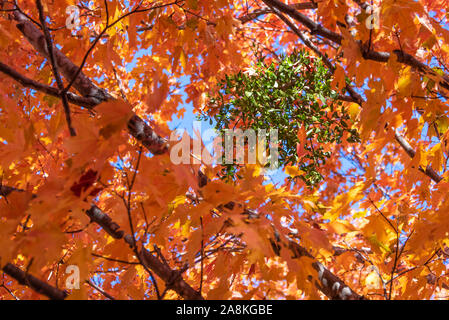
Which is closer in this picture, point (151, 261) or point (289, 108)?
point (151, 261)

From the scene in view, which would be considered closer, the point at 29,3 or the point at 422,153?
the point at 422,153

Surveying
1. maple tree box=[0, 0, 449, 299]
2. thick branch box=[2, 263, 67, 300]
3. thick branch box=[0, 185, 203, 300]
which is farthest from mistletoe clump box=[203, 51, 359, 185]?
thick branch box=[2, 263, 67, 300]

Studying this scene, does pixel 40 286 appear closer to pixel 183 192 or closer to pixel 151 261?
pixel 151 261

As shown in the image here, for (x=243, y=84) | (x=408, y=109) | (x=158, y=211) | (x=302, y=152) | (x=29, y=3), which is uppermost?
(x=29, y=3)

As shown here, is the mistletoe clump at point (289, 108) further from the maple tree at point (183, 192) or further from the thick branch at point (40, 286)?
the thick branch at point (40, 286)

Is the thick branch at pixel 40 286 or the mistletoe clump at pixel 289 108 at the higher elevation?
the mistletoe clump at pixel 289 108

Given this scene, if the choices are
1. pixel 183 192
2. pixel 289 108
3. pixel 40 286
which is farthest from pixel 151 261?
pixel 289 108

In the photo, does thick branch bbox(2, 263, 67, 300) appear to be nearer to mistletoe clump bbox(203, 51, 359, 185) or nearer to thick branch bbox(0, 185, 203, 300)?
thick branch bbox(0, 185, 203, 300)

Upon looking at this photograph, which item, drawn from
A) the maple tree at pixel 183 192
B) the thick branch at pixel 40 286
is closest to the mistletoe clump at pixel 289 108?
the maple tree at pixel 183 192

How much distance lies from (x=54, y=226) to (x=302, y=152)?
1.43 m
